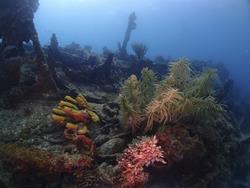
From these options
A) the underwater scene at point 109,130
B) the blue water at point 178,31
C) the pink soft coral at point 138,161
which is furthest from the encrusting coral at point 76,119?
the blue water at point 178,31

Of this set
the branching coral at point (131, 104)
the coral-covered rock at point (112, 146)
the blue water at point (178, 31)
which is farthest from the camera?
the blue water at point (178, 31)

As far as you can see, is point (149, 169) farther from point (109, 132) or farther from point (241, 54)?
point (241, 54)

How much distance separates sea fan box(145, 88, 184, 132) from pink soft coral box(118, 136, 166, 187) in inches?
43.1

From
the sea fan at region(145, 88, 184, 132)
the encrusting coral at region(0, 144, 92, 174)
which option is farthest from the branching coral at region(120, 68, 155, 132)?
the encrusting coral at region(0, 144, 92, 174)

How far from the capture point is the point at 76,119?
8.05m

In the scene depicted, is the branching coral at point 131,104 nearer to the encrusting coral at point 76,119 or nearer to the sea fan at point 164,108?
the sea fan at point 164,108

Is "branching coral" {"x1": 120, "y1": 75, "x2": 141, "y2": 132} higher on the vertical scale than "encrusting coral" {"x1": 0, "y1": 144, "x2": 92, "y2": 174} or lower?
higher

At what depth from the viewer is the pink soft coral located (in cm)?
596

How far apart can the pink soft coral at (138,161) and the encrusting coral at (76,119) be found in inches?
38.3

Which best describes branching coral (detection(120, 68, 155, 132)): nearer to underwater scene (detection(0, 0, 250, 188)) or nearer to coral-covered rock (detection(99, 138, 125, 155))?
underwater scene (detection(0, 0, 250, 188))

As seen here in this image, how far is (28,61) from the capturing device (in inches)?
430

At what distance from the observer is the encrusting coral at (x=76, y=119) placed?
719cm

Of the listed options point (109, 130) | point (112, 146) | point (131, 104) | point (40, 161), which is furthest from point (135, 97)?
point (40, 161)

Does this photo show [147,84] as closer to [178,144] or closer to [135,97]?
[135,97]
